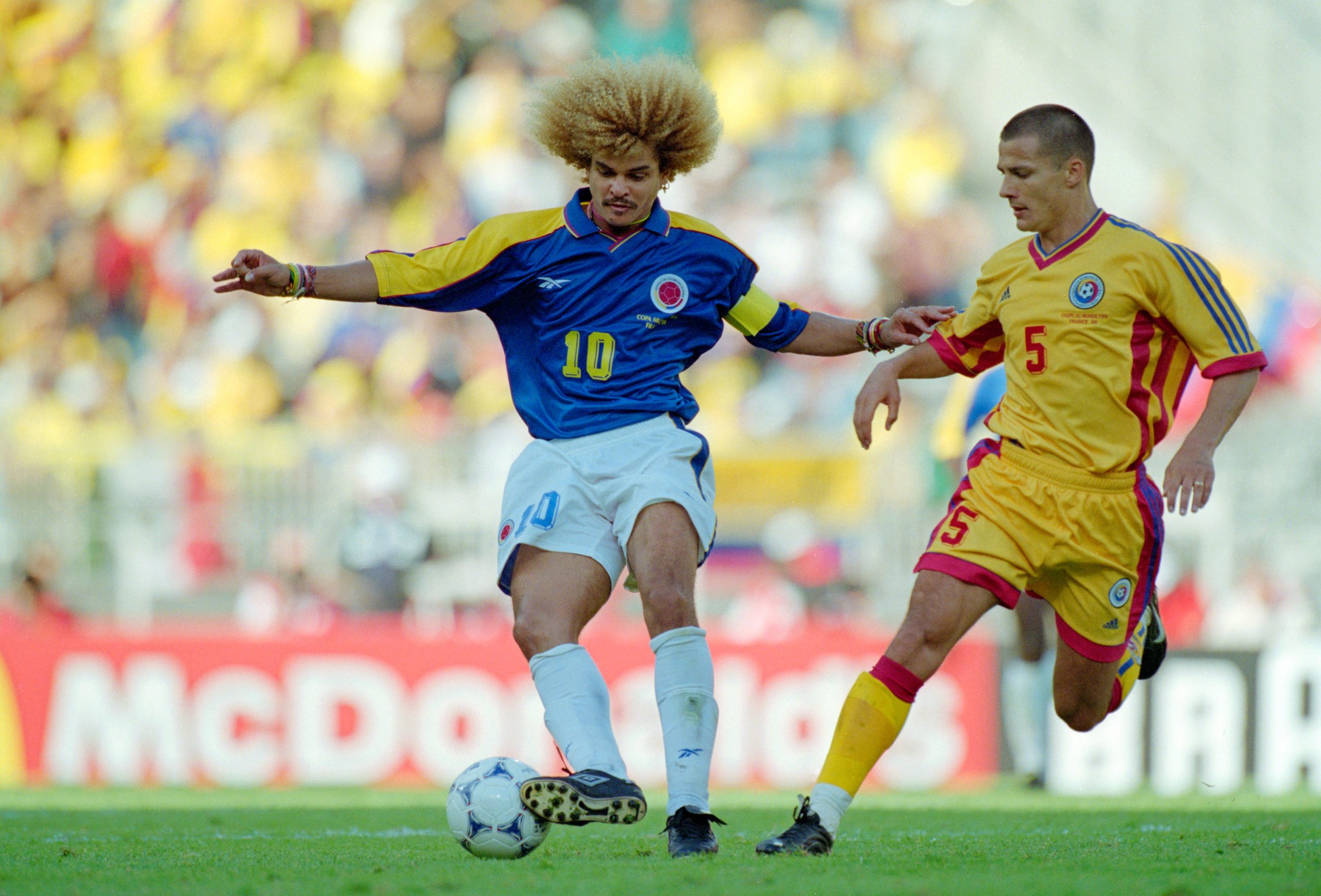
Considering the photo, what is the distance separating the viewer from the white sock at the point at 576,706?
4.38 metres

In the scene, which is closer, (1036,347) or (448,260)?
(1036,347)

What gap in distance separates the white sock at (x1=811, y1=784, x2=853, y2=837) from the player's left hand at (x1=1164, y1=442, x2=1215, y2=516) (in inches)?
47.6

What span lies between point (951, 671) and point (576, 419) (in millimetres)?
5628

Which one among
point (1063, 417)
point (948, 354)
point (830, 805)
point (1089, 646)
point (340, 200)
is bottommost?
point (830, 805)

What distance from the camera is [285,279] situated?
15.7ft

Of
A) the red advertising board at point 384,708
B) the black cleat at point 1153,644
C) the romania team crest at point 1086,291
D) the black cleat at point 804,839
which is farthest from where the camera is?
the red advertising board at point 384,708

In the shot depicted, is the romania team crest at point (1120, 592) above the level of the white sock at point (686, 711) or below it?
above

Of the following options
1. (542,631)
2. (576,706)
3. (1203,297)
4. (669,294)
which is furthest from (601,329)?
(1203,297)

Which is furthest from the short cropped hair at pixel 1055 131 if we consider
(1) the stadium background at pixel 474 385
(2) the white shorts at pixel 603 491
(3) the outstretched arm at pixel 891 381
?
(1) the stadium background at pixel 474 385

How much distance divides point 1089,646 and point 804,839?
124 cm

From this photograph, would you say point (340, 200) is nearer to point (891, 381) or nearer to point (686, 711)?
point (891, 381)

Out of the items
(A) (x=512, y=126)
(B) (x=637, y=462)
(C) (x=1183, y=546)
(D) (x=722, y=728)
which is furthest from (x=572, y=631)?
(A) (x=512, y=126)

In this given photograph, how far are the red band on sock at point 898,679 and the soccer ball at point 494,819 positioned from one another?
1.03 m

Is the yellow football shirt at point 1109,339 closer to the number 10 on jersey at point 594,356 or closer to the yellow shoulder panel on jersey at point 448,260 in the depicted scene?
the number 10 on jersey at point 594,356
